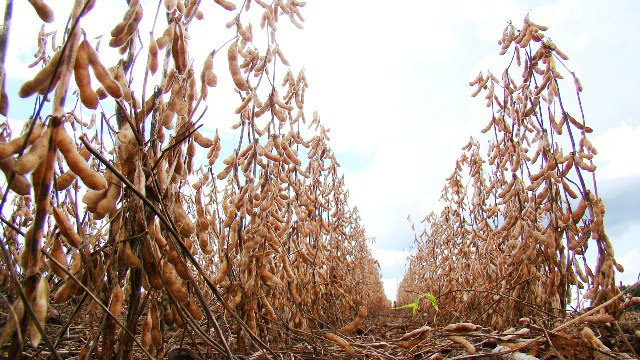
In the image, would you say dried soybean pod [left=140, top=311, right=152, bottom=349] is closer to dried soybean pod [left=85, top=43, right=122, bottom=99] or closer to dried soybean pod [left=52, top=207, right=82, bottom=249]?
dried soybean pod [left=52, top=207, right=82, bottom=249]

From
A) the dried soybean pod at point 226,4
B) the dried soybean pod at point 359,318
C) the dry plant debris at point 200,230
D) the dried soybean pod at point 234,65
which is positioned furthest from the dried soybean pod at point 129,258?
the dried soybean pod at point 226,4

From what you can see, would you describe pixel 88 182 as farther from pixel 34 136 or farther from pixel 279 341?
pixel 279 341

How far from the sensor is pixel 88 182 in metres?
0.89

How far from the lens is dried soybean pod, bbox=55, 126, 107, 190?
807 millimetres

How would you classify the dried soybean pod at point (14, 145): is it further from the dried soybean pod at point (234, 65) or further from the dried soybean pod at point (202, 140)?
the dried soybean pod at point (234, 65)

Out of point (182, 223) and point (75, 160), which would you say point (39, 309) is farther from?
point (182, 223)

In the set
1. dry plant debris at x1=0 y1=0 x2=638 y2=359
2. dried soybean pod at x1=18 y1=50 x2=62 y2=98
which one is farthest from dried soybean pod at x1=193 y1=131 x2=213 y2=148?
dried soybean pod at x1=18 y1=50 x2=62 y2=98

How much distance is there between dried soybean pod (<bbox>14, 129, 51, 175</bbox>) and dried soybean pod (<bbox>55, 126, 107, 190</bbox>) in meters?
0.02

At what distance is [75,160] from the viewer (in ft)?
2.79

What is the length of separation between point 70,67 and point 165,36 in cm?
47

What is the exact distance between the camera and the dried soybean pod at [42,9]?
841 millimetres

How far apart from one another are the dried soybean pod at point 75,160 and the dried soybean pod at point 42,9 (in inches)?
9.1

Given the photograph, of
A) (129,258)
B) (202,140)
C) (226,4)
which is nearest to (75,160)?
(129,258)

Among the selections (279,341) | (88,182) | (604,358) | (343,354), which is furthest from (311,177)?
(88,182)
